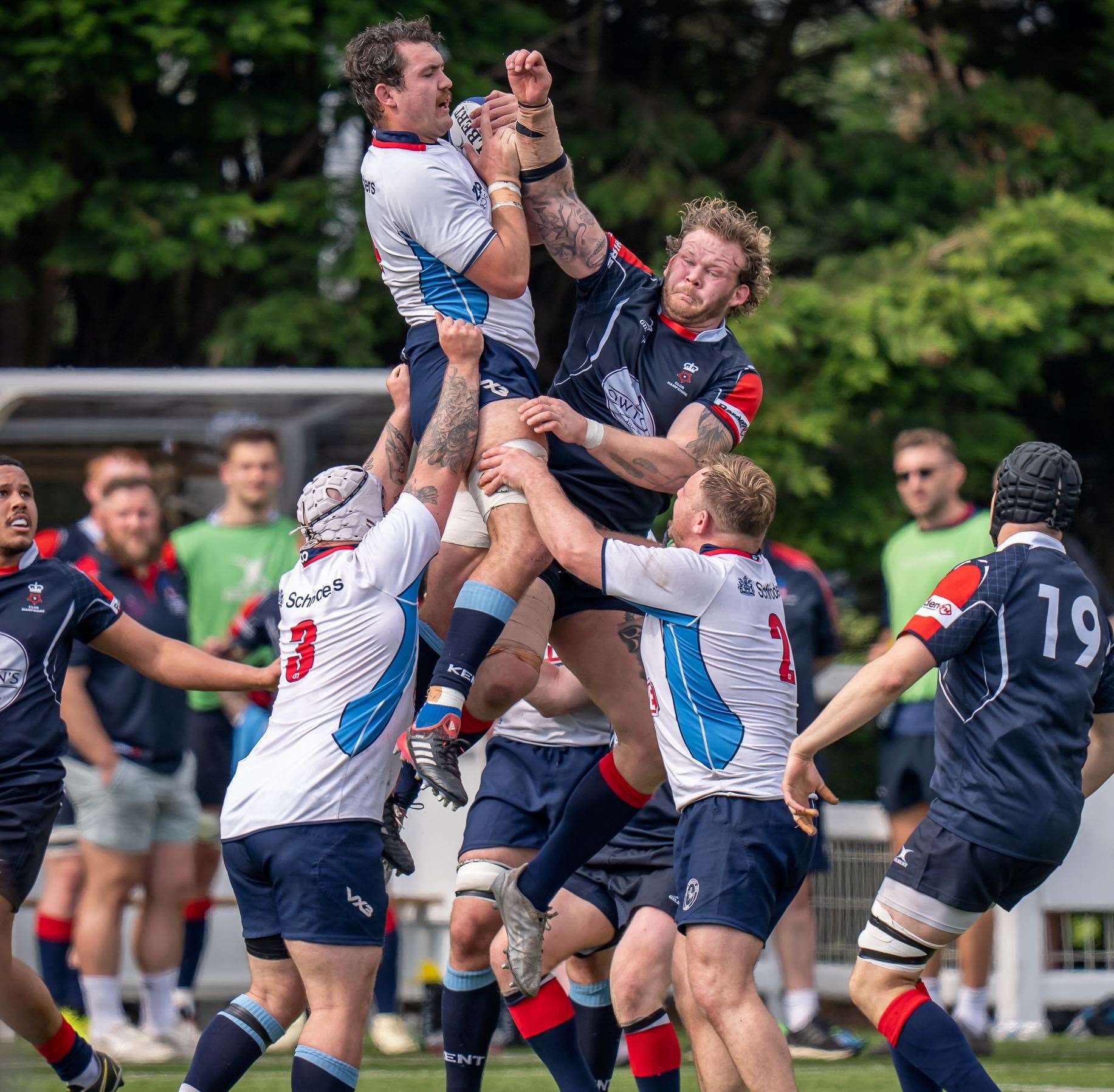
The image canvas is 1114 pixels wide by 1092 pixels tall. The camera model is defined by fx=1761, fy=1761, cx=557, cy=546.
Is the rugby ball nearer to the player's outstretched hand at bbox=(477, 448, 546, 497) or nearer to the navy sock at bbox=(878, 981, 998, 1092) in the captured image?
the player's outstretched hand at bbox=(477, 448, 546, 497)

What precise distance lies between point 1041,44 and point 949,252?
259cm

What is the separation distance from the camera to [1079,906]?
8922 millimetres

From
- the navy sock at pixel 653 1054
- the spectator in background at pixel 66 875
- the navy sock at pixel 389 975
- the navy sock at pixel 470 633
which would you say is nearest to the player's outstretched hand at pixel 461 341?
the navy sock at pixel 470 633

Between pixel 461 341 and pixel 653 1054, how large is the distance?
243cm

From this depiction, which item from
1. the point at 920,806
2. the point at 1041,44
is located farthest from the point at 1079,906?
the point at 1041,44

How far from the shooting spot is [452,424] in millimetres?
5273

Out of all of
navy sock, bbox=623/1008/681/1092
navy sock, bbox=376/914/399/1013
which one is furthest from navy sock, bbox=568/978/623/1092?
navy sock, bbox=376/914/399/1013

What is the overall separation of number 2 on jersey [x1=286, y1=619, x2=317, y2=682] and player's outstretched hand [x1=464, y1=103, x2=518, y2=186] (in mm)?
1511

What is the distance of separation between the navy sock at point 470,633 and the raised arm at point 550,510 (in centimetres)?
23

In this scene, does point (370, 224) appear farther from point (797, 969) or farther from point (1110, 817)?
point (1110, 817)

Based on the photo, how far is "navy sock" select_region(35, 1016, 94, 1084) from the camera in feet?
19.0

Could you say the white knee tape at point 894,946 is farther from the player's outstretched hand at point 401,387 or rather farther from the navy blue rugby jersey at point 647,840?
the player's outstretched hand at point 401,387

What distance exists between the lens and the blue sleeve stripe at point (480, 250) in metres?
5.22

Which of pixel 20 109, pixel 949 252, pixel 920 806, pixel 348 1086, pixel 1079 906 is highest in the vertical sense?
pixel 20 109
